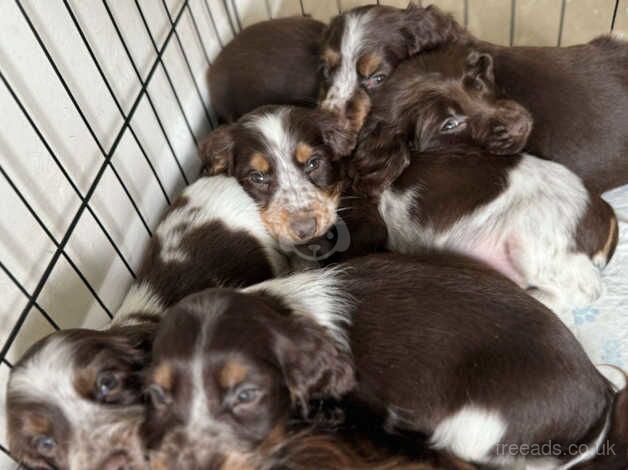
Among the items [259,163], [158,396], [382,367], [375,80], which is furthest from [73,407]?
[375,80]

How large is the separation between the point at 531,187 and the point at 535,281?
1.19 ft

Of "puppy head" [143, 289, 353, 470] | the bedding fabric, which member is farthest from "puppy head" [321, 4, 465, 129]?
"puppy head" [143, 289, 353, 470]

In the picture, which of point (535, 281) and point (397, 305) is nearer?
point (397, 305)

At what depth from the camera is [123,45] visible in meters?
3.09

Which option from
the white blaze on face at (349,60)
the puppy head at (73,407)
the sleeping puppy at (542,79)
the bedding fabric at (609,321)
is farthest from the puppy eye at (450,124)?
the puppy head at (73,407)

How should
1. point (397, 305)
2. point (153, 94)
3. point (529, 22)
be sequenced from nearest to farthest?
1. point (397, 305)
2. point (153, 94)
3. point (529, 22)

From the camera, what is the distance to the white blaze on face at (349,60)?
309 centimetres

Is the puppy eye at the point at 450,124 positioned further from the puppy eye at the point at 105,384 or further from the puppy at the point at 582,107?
the puppy eye at the point at 105,384

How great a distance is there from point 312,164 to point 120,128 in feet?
3.01

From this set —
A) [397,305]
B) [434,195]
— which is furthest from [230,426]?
[434,195]

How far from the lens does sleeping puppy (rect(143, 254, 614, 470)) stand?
1.84 meters

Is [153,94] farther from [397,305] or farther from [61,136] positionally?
[397,305]

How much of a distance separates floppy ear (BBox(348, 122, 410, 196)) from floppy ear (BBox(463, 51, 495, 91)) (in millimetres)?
367

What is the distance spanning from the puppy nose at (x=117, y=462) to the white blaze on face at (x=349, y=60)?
5.87ft
